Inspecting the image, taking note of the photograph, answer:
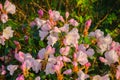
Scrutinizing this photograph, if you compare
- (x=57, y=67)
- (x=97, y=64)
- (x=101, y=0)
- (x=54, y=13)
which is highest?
(x=101, y=0)

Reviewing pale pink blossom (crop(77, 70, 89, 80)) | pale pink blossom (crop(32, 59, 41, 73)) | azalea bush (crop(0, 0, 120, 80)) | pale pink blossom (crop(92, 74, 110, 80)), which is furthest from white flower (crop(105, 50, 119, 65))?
pale pink blossom (crop(32, 59, 41, 73))

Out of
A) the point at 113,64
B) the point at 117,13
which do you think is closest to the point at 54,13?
the point at 113,64

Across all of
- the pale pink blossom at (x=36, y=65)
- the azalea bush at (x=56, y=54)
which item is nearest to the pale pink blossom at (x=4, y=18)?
the azalea bush at (x=56, y=54)

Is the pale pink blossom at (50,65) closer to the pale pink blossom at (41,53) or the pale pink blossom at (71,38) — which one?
the pale pink blossom at (41,53)

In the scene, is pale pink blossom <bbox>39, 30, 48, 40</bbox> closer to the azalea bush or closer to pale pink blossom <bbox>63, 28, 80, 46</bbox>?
the azalea bush

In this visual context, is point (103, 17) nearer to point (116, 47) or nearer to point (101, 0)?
point (101, 0)

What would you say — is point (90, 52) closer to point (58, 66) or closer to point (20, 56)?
point (58, 66)

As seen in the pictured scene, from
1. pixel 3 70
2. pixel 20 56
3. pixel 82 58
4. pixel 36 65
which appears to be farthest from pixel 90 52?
pixel 3 70
